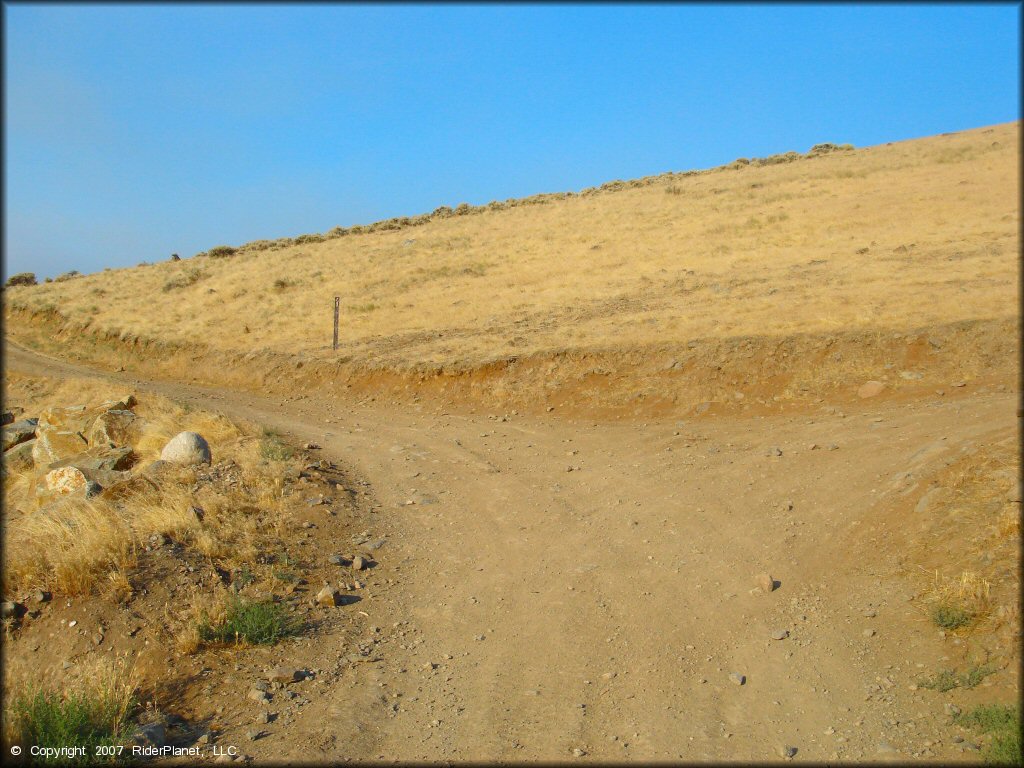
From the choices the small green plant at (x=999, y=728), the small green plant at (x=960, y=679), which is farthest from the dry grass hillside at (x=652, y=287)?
the small green plant at (x=999, y=728)

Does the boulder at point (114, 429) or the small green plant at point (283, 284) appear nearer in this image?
the boulder at point (114, 429)

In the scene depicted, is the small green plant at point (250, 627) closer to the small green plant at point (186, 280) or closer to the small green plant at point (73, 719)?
the small green plant at point (73, 719)

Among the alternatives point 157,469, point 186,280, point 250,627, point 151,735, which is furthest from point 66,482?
point 186,280

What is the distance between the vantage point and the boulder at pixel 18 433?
1636cm

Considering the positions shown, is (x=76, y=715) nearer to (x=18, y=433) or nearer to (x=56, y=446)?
(x=56, y=446)

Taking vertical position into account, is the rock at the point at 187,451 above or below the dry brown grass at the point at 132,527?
above

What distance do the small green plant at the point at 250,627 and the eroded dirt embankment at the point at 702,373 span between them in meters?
8.87

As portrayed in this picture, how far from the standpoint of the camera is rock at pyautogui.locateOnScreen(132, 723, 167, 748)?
5.11 m

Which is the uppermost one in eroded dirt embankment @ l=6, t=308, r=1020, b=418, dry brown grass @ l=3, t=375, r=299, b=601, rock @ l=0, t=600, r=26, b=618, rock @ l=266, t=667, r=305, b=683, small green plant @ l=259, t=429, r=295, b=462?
eroded dirt embankment @ l=6, t=308, r=1020, b=418

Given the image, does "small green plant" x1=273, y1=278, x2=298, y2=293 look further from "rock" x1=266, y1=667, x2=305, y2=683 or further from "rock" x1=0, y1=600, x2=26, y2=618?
"rock" x1=266, y1=667, x2=305, y2=683

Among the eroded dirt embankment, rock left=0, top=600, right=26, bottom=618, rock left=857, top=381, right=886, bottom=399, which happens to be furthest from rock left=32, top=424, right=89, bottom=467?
rock left=857, top=381, right=886, bottom=399

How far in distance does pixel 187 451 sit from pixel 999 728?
1056cm

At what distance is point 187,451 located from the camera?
11328 millimetres

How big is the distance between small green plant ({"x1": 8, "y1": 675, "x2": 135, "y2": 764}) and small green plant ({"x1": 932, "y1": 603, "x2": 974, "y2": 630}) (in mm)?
6319
